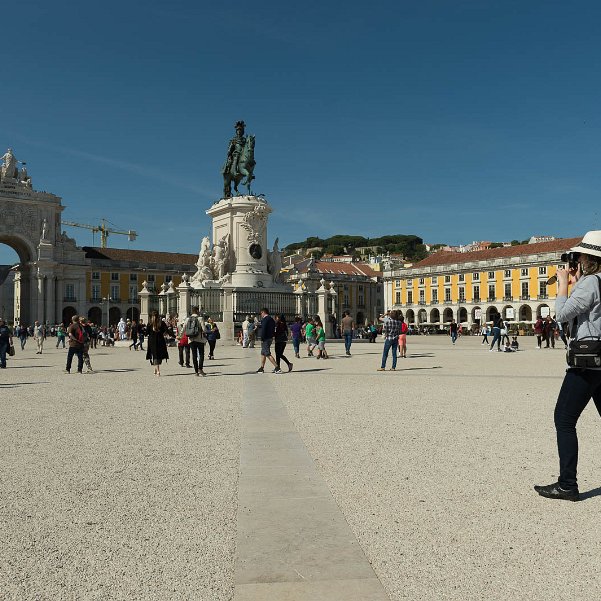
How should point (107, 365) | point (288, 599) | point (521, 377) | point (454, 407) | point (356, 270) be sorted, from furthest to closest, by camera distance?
point (356, 270) → point (107, 365) → point (521, 377) → point (454, 407) → point (288, 599)

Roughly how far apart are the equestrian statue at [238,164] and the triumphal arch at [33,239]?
42.2m

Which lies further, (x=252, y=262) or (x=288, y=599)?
(x=252, y=262)

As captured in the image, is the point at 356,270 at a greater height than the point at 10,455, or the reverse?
the point at 356,270

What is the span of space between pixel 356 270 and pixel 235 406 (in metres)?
86.1

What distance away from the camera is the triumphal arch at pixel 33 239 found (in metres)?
67.2

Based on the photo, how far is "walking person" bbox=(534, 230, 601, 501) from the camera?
3.92m

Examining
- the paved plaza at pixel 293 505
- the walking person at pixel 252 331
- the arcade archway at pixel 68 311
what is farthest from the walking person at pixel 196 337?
the arcade archway at pixel 68 311

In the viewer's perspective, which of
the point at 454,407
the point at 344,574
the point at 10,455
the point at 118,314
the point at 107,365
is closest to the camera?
the point at 344,574

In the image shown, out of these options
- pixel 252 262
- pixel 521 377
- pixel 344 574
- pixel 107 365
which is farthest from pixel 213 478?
pixel 252 262

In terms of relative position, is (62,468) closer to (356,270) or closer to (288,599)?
(288,599)

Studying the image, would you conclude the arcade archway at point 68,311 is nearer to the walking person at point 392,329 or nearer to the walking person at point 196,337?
the walking person at point 196,337

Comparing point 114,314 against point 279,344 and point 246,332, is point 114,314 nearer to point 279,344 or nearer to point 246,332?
point 246,332

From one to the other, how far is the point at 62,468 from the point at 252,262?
Answer: 26.0 meters

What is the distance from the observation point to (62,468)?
5.03m
